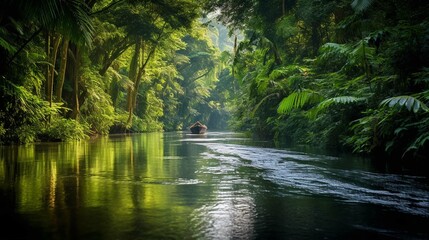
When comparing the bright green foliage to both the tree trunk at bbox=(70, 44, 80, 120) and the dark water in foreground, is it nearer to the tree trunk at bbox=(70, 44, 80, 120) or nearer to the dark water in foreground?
the dark water in foreground

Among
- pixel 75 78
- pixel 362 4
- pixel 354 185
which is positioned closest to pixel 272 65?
pixel 75 78

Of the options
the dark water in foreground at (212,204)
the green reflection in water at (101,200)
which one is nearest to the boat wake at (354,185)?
the dark water in foreground at (212,204)

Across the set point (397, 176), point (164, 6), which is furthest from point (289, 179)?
point (164, 6)

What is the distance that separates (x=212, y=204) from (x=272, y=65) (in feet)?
53.3

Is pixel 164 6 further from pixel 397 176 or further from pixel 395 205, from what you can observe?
pixel 395 205

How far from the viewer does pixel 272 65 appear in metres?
19.4

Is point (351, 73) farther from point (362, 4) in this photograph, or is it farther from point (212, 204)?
point (212, 204)

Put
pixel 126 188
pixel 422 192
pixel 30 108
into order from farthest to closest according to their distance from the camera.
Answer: pixel 30 108
pixel 126 188
pixel 422 192

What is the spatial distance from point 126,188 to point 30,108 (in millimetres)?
9202

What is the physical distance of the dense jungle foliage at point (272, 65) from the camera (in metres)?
7.64

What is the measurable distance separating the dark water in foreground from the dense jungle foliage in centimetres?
187

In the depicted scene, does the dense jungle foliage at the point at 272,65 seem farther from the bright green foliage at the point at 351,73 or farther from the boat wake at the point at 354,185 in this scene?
the boat wake at the point at 354,185

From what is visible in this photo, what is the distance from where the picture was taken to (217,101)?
2638 inches

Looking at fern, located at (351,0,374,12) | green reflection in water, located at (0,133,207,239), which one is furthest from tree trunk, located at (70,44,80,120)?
fern, located at (351,0,374,12)
